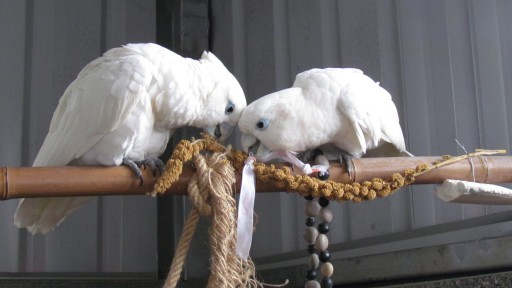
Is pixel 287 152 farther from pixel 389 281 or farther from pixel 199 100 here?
pixel 389 281

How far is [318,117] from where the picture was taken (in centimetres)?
172

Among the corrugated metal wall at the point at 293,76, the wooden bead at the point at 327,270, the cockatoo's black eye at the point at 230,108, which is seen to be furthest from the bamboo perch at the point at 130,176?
the corrugated metal wall at the point at 293,76

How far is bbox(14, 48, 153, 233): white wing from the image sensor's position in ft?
5.60

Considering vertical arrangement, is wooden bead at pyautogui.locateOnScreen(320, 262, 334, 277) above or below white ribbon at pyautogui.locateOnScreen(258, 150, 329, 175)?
below

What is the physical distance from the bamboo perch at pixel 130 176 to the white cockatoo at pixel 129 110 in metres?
0.11

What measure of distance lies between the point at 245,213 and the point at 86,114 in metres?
0.57

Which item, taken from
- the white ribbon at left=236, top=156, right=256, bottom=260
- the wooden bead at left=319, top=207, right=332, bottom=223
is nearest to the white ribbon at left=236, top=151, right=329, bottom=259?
the white ribbon at left=236, top=156, right=256, bottom=260

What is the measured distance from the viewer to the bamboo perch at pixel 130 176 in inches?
57.2

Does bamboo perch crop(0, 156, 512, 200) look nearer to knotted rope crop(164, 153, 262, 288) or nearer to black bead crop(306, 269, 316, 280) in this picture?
knotted rope crop(164, 153, 262, 288)

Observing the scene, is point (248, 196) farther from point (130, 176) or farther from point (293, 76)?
point (293, 76)

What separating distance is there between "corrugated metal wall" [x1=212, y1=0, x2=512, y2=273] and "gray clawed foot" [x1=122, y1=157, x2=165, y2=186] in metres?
1.22

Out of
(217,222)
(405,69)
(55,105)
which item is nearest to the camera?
(217,222)

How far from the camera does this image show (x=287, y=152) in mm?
1677

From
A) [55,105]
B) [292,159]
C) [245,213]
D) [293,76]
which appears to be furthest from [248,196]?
[55,105]
